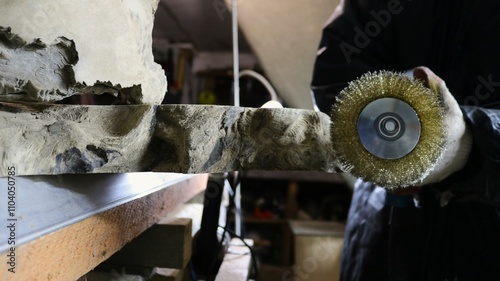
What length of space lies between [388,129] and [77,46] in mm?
304

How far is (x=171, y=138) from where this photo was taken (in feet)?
1.27

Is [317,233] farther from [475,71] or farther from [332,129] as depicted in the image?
[332,129]

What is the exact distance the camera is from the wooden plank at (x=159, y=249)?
0.61 metres

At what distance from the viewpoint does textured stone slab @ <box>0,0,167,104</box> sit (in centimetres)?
33

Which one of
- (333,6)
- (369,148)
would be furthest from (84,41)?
(333,6)

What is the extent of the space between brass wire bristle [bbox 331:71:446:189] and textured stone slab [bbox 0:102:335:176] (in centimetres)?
2

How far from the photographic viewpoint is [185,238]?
2.04ft

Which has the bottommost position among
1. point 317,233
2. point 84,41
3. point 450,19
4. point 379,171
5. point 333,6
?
point 317,233

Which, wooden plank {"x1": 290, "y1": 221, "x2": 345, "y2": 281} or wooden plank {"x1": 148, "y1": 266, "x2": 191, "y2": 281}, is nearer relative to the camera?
wooden plank {"x1": 148, "y1": 266, "x2": 191, "y2": 281}

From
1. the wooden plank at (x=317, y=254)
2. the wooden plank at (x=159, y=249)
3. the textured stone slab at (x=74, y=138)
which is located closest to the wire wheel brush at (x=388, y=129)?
the textured stone slab at (x=74, y=138)

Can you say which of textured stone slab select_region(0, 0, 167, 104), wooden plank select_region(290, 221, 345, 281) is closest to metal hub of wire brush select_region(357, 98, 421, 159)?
textured stone slab select_region(0, 0, 167, 104)

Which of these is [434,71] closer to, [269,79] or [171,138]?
[171,138]

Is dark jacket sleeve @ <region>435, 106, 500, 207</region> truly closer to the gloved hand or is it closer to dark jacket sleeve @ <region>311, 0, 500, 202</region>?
the gloved hand

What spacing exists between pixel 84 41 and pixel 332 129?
10.3 inches
